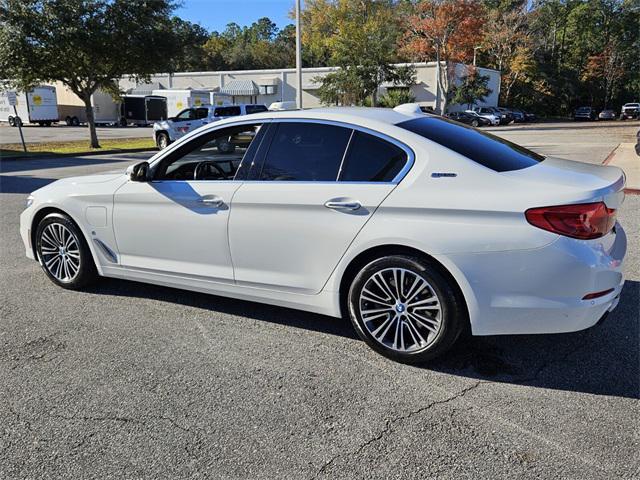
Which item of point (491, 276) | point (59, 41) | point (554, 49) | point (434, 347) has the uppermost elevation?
point (554, 49)

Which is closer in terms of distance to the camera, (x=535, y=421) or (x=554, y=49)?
(x=535, y=421)

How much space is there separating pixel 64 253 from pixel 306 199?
264 cm

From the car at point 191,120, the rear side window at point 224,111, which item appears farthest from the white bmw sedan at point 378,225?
the rear side window at point 224,111

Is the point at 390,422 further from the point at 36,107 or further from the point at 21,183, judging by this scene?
the point at 36,107

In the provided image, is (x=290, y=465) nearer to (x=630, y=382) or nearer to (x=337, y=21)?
(x=630, y=382)

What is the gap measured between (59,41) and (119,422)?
2080 cm

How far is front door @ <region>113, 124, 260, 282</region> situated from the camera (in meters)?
4.08

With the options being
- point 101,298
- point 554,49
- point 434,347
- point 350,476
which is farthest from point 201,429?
point 554,49

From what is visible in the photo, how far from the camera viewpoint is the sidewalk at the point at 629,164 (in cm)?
1087

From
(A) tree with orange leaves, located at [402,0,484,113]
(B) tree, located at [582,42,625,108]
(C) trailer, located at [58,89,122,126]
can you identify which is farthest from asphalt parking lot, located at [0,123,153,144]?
(B) tree, located at [582,42,625,108]

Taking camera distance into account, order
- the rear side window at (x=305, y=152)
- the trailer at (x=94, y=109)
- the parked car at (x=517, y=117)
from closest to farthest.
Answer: the rear side window at (x=305, y=152), the trailer at (x=94, y=109), the parked car at (x=517, y=117)

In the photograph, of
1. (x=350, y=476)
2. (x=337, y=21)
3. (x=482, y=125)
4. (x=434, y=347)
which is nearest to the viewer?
(x=350, y=476)

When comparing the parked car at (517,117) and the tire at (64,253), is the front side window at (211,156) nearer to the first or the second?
the tire at (64,253)

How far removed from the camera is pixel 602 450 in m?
2.67
